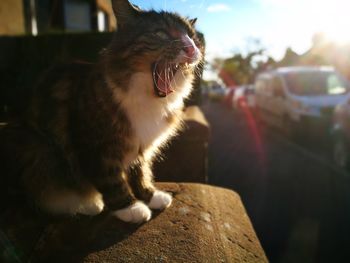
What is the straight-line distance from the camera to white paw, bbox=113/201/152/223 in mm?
2041

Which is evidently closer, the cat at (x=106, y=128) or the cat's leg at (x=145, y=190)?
the cat at (x=106, y=128)

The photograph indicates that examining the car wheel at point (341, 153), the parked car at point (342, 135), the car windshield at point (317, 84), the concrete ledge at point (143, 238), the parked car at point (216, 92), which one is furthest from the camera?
the parked car at point (216, 92)

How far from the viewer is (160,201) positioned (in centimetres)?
231

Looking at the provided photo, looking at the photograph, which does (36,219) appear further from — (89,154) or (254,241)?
(254,241)

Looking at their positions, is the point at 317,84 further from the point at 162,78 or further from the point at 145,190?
the point at 162,78

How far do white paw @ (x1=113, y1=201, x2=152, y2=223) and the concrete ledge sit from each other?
4 centimetres

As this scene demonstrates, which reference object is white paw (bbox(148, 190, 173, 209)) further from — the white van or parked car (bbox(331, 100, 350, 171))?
the white van

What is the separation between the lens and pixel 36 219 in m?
1.98

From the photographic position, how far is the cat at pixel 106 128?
78.1 inches

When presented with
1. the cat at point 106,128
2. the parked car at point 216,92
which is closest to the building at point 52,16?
the cat at point 106,128

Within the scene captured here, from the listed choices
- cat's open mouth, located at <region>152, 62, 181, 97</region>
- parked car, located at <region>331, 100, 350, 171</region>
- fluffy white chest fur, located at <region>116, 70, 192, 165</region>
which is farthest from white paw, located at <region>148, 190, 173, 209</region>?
parked car, located at <region>331, 100, 350, 171</region>

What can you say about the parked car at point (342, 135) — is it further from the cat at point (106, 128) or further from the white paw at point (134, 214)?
the white paw at point (134, 214)

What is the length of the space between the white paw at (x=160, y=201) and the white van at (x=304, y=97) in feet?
19.3

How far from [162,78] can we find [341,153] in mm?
5079
